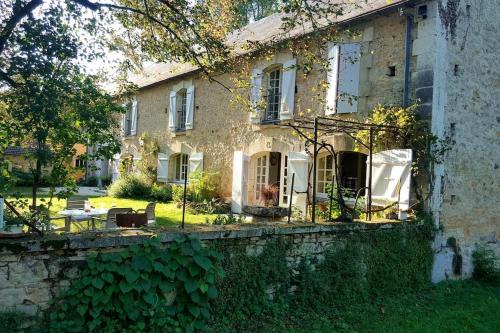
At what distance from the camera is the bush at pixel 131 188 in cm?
1496

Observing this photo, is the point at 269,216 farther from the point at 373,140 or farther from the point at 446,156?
the point at 446,156

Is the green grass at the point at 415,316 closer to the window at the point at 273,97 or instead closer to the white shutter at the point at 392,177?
the white shutter at the point at 392,177

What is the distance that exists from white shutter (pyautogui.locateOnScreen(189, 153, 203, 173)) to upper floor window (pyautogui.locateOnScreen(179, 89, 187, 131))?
183 centimetres

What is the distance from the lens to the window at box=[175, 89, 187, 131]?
1435 cm

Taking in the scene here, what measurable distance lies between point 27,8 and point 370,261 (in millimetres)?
5414

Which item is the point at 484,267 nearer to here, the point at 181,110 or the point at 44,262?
the point at 44,262

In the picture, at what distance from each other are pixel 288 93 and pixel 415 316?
5.67 meters

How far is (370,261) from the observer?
237 inches

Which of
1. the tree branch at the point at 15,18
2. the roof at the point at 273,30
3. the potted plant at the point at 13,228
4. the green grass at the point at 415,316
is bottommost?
the green grass at the point at 415,316

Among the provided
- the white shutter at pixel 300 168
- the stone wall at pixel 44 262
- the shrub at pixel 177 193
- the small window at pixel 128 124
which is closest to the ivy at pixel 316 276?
the stone wall at pixel 44 262

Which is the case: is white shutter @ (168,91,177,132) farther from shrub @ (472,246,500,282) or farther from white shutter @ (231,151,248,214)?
shrub @ (472,246,500,282)

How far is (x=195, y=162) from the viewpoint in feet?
41.9

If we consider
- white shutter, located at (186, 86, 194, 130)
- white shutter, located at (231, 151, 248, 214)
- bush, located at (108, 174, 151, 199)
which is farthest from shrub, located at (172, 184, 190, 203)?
white shutter, located at (231, 151, 248, 214)

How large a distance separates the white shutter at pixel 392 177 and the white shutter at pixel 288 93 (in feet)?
9.06
